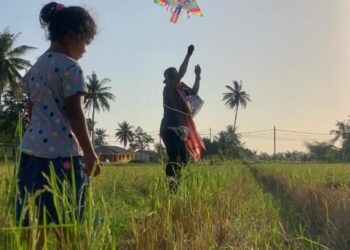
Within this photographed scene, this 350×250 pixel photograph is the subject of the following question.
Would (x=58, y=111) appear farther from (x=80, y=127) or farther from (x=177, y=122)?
(x=177, y=122)

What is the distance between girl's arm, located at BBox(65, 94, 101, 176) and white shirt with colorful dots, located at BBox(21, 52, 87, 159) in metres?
0.04

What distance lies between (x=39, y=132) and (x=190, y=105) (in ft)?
9.16

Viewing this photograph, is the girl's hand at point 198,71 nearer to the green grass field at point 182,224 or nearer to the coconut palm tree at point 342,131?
the green grass field at point 182,224

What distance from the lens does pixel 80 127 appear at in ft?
6.41

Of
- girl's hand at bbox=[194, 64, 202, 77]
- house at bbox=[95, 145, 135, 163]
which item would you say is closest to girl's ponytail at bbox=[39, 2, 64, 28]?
girl's hand at bbox=[194, 64, 202, 77]

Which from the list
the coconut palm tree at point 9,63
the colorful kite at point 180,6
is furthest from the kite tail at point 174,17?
the coconut palm tree at point 9,63

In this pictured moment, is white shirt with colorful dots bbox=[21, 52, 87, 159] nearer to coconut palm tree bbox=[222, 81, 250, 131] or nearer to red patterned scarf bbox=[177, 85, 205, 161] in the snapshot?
red patterned scarf bbox=[177, 85, 205, 161]

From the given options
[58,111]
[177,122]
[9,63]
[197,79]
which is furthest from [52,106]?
[9,63]

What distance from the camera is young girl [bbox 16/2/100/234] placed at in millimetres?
1962

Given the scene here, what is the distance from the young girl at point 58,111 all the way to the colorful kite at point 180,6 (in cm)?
198

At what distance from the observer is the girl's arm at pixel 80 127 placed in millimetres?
1950

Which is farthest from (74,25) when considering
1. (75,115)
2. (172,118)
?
(172,118)

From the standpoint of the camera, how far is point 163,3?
4.04 m

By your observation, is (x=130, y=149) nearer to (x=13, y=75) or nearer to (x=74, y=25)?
(x=13, y=75)
